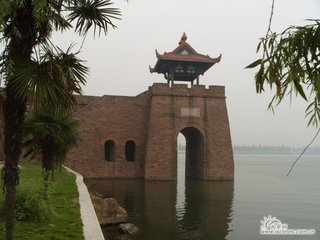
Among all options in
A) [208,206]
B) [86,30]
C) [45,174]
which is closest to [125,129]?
[208,206]

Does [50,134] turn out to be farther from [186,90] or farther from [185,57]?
[185,57]

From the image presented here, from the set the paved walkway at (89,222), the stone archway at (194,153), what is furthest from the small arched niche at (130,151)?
the paved walkway at (89,222)

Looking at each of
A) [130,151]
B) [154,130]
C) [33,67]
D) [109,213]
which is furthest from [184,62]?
[33,67]

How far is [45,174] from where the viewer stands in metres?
9.41

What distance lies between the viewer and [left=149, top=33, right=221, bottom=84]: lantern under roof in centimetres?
2614

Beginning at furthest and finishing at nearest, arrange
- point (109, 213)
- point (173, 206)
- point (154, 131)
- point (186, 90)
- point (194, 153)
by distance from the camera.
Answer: point (194, 153) → point (186, 90) → point (154, 131) → point (173, 206) → point (109, 213)

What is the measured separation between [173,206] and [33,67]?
11.8 m

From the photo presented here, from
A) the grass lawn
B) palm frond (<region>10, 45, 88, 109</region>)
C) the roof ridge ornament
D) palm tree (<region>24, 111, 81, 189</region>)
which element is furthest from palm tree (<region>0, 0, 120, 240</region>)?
the roof ridge ornament

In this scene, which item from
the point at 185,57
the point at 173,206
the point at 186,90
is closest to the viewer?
the point at 173,206

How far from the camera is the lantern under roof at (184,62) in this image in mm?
26141

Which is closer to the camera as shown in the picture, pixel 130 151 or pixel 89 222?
pixel 89 222

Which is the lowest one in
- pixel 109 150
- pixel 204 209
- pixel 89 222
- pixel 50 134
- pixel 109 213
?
pixel 204 209

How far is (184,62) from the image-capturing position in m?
26.7

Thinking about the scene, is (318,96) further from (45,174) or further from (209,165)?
(209,165)
